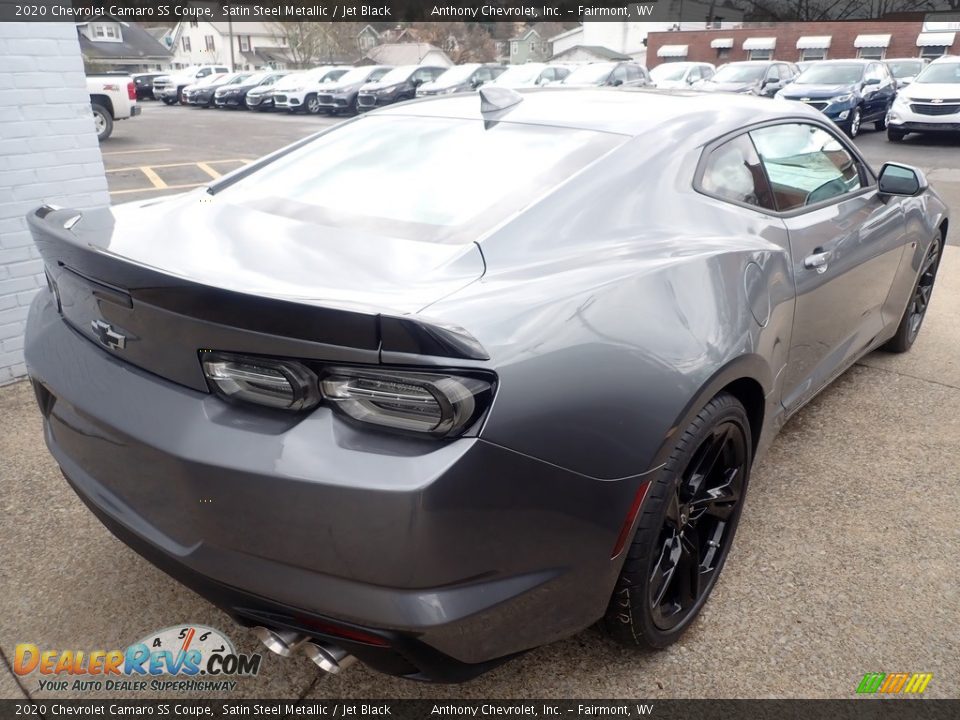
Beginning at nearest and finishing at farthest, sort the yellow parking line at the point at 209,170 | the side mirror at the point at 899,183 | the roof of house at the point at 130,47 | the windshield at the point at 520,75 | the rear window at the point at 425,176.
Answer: the rear window at the point at 425,176
the side mirror at the point at 899,183
the yellow parking line at the point at 209,170
the windshield at the point at 520,75
the roof of house at the point at 130,47

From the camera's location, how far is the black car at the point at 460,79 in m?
22.4

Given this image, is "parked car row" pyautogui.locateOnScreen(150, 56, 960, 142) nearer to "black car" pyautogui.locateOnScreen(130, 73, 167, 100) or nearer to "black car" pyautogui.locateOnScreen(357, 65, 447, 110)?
"black car" pyautogui.locateOnScreen(357, 65, 447, 110)

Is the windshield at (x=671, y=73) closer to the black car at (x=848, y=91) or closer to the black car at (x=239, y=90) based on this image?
the black car at (x=848, y=91)

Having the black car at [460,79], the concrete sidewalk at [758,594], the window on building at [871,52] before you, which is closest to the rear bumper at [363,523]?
the concrete sidewalk at [758,594]

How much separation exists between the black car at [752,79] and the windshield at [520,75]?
469cm

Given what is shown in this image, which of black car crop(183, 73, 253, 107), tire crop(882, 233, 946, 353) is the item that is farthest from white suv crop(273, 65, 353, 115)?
tire crop(882, 233, 946, 353)

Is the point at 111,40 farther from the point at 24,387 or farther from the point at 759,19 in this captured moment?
the point at 24,387

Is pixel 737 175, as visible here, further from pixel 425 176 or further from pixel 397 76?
pixel 397 76

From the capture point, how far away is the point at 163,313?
1605 millimetres

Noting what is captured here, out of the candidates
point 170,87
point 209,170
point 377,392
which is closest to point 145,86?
point 170,87

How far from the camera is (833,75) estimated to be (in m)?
16.5

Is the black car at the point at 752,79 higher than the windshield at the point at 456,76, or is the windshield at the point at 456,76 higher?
the black car at the point at 752,79

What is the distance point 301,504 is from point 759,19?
54.8m

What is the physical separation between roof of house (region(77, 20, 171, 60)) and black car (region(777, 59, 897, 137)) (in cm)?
5664
